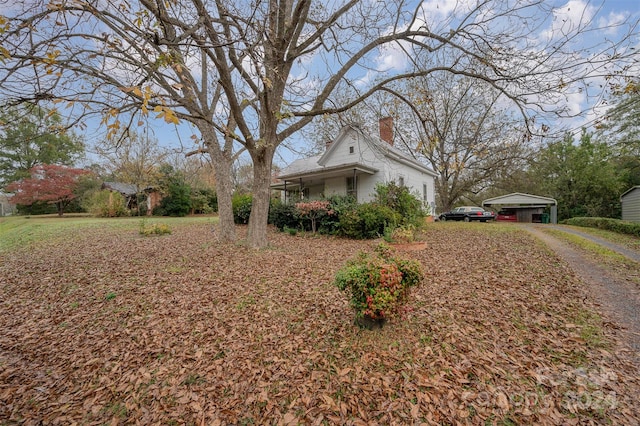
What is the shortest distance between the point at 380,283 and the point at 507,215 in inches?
1002

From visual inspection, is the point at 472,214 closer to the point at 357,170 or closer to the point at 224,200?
the point at 357,170

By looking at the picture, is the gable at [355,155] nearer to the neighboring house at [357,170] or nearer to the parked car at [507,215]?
the neighboring house at [357,170]

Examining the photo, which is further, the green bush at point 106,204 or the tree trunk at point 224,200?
the green bush at point 106,204

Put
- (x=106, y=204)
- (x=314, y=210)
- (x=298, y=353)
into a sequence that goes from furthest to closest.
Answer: (x=106, y=204), (x=314, y=210), (x=298, y=353)

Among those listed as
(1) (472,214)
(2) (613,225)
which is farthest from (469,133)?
(2) (613,225)

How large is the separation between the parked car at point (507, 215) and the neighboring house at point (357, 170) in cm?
992

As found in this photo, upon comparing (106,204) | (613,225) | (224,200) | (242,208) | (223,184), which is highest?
(223,184)

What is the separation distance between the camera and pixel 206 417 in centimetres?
244

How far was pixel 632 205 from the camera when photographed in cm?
1538

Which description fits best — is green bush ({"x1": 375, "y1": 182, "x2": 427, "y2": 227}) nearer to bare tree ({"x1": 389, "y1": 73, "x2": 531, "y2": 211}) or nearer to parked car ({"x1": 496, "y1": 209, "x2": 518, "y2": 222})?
bare tree ({"x1": 389, "y1": 73, "x2": 531, "y2": 211})


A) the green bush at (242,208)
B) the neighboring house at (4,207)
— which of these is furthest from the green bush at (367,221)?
the neighboring house at (4,207)

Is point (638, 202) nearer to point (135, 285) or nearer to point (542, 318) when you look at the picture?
point (542, 318)

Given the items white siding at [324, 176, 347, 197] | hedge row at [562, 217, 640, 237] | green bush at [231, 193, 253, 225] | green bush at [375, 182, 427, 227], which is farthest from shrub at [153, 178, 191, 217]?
hedge row at [562, 217, 640, 237]

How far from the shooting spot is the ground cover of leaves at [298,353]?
246 cm
